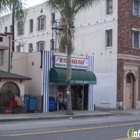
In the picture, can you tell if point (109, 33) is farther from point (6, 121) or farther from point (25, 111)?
point (6, 121)

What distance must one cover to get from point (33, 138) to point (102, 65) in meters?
23.1

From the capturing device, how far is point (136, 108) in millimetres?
35938

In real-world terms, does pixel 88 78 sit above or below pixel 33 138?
above

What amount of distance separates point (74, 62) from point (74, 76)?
5.73 ft

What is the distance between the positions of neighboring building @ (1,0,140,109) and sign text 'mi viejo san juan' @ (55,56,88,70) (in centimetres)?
312

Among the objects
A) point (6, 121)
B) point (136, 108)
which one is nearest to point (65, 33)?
point (6, 121)

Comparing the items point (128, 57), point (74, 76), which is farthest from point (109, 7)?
point (74, 76)

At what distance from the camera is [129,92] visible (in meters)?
35.8

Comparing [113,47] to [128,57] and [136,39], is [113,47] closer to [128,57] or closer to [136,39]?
[128,57]

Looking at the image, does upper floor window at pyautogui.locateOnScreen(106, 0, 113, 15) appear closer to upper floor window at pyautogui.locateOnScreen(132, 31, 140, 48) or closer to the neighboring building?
the neighboring building

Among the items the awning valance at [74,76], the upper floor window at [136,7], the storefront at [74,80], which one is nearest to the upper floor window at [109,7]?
the upper floor window at [136,7]

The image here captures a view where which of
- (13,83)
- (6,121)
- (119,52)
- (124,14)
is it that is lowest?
(6,121)

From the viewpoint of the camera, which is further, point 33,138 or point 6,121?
point 6,121

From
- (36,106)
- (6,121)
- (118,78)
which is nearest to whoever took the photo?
(6,121)
